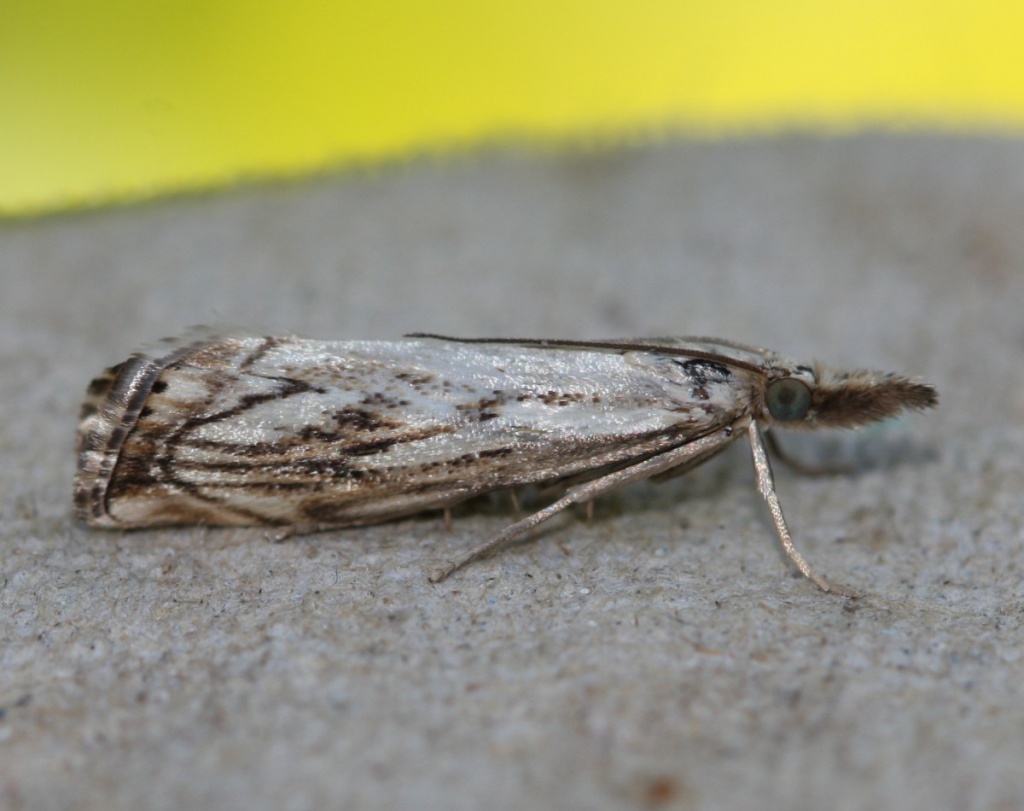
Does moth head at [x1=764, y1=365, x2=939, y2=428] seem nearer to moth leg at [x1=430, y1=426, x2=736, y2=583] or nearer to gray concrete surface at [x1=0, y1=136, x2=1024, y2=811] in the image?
moth leg at [x1=430, y1=426, x2=736, y2=583]

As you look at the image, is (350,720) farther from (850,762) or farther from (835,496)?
(835,496)

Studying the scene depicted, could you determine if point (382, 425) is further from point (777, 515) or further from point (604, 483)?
point (777, 515)

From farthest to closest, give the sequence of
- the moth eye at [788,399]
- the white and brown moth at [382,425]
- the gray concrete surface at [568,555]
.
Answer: the moth eye at [788,399] < the white and brown moth at [382,425] < the gray concrete surface at [568,555]

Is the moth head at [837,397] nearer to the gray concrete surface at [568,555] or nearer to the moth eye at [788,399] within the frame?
the moth eye at [788,399]

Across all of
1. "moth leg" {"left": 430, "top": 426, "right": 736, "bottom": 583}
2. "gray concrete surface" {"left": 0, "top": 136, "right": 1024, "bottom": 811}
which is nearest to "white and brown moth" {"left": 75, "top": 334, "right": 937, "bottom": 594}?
"moth leg" {"left": 430, "top": 426, "right": 736, "bottom": 583}

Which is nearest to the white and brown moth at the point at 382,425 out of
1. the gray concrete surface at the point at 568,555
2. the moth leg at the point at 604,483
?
the moth leg at the point at 604,483

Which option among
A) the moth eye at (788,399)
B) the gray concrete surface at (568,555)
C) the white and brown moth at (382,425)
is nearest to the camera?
the gray concrete surface at (568,555)
